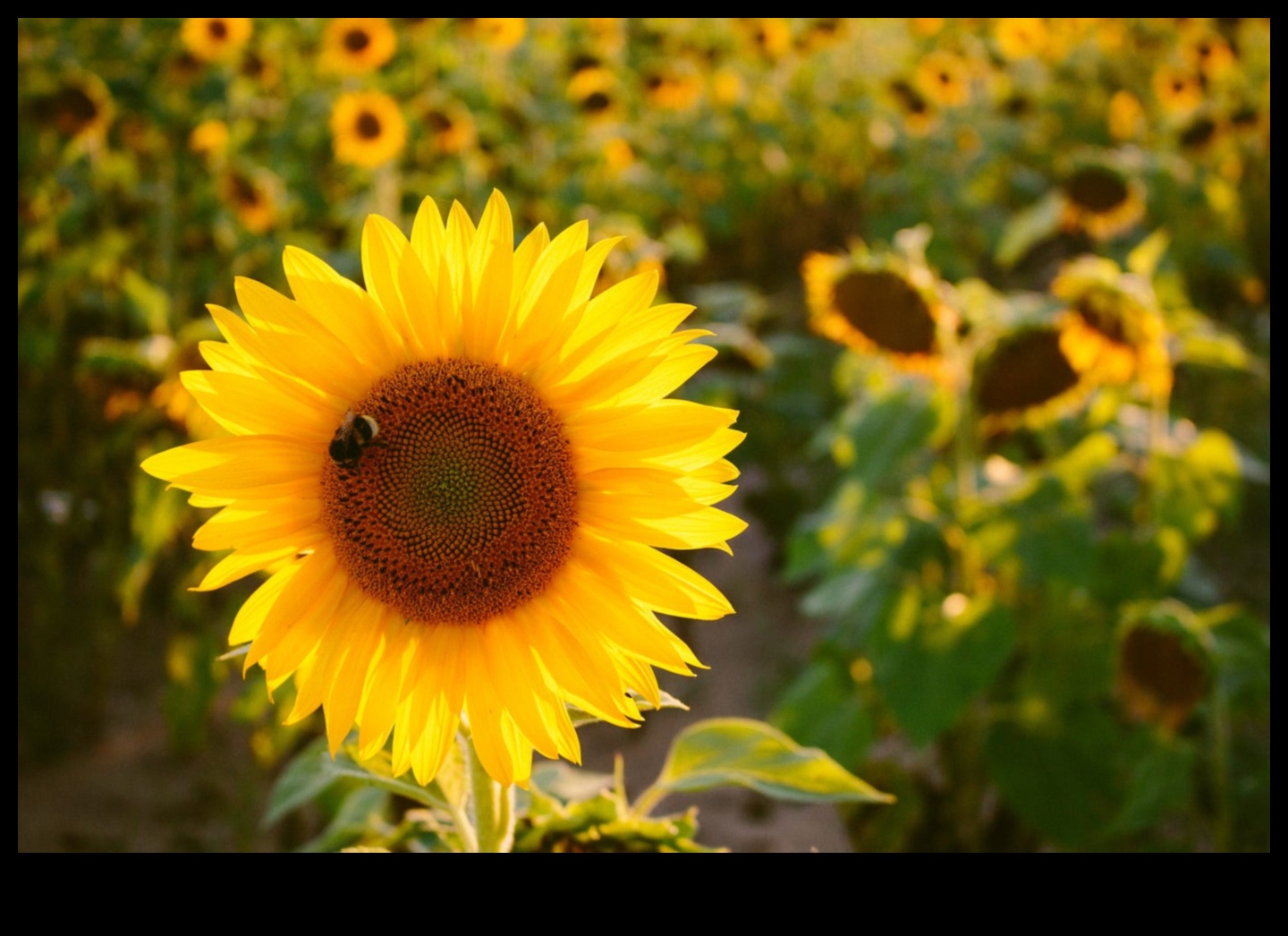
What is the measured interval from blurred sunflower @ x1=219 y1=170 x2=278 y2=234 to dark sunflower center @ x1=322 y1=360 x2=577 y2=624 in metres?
2.40

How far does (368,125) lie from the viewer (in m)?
3.42

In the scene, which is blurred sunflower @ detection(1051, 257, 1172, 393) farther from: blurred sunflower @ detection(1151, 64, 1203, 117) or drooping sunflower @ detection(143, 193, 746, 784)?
blurred sunflower @ detection(1151, 64, 1203, 117)

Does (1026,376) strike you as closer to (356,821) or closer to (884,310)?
(884,310)

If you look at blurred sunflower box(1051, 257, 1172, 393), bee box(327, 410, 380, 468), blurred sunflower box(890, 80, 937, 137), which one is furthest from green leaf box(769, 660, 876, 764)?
blurred sunflower box(890, 80, 937, 137)

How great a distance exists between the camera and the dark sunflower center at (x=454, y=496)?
2.71ft

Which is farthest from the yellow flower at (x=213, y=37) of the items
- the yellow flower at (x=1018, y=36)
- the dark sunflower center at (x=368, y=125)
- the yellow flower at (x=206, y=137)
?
the yellow flower at (x=1018, y=36)

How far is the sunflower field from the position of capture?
81cm

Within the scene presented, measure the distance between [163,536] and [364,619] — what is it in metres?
1.06

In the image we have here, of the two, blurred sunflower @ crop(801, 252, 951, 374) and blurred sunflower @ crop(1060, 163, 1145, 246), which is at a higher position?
blurred sunflower @ crop(1060, 163, 1145, 246)

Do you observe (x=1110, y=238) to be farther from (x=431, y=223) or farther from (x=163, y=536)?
(x=431, y=223)

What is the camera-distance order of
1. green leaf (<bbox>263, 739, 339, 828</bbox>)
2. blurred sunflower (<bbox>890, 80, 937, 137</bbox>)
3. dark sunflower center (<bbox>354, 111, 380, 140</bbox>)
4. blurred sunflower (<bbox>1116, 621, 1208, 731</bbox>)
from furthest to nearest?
1. blurred sunflower (<bbox>890, 80, 937, 137</bbox>)
2. dark sunflower center (<bbox>354, 111, 380, 140</bbox>)
3. blurred sunflower (<bbox>1116, 621, 1208, 731</bbox>)
4. green leaf (<bbox>263, 739, 339, 828</bbox>)

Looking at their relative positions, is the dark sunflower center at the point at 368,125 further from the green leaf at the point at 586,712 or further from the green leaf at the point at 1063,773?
the green leaf at the point at 586,712

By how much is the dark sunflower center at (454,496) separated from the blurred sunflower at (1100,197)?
245 cm

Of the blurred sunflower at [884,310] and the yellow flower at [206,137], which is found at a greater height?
the yellow flower at [206,137]
